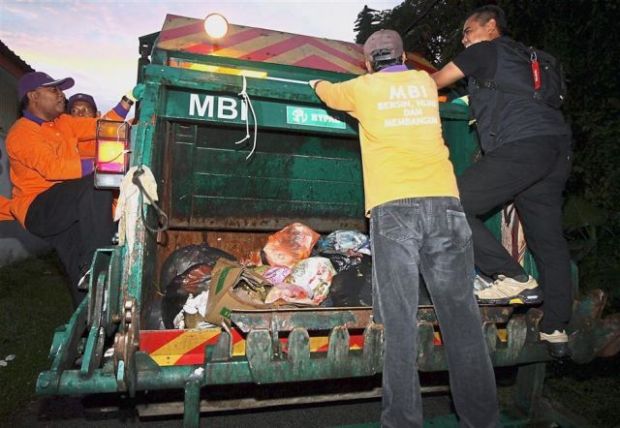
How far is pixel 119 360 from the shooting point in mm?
1623

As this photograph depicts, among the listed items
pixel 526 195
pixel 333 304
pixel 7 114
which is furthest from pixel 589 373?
pixel 7 114

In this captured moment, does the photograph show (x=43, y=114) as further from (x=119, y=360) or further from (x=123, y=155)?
(x=119, y=360)

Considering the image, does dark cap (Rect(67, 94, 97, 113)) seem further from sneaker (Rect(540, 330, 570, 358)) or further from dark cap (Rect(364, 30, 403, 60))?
sneaker (Rect(540, 330, 570, 358))

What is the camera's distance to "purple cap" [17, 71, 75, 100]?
299 centimetres

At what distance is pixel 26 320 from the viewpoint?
5.37 m

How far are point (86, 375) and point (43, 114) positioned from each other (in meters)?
2.03

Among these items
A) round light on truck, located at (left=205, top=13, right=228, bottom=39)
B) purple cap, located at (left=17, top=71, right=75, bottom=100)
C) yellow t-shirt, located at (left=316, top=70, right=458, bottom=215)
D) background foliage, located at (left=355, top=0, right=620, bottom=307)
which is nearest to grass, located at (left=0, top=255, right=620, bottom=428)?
background foliage, located at (left=355, top=0, right=620, bottom=307)

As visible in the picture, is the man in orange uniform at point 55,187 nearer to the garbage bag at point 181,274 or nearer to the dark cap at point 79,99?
the garbage bag at point 181,274

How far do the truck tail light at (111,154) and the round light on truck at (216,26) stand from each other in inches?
51.0

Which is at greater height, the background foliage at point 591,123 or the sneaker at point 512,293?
the background foliage at point 591,123

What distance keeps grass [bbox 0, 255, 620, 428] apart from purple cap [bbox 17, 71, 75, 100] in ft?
7.51

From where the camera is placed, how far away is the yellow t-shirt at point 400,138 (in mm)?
1911

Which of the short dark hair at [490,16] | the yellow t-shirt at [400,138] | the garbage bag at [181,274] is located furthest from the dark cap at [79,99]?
the short dark hair at [490,16]

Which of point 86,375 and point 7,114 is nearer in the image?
point 86,375
